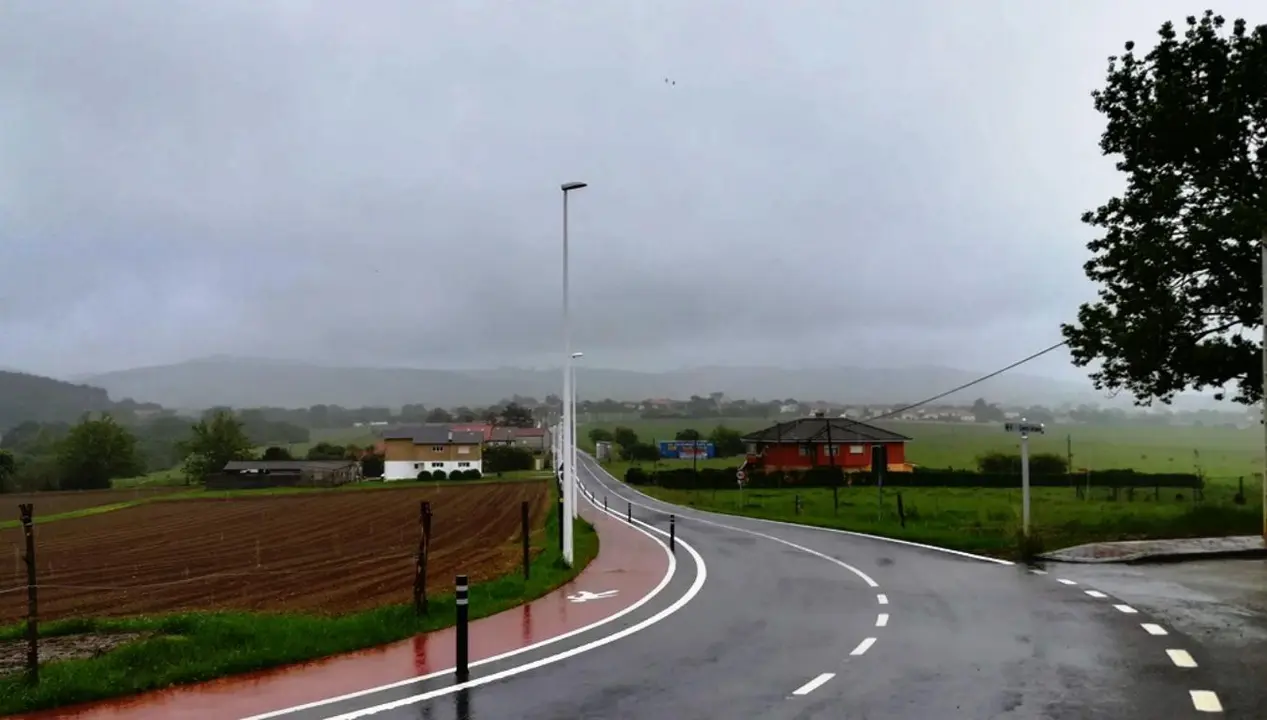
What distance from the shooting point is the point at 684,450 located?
118750 millimetres

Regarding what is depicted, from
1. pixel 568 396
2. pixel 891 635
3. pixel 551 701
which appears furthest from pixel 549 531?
pixel 551 701

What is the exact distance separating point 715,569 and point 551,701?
437 inches

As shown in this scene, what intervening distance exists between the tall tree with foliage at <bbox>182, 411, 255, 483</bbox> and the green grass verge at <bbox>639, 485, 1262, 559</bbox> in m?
73.7

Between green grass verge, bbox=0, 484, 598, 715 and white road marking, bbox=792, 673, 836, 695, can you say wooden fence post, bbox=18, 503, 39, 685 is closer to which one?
green grass verge, bbox=0, 484, 598, 715

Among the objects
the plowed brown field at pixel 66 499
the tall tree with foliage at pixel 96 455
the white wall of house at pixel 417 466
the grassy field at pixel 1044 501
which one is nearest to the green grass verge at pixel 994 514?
the grassy field at pixel 1044 501

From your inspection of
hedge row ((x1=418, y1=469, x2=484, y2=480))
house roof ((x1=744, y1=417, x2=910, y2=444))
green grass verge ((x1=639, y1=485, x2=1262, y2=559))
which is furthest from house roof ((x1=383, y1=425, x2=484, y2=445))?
green grass verge ((x1=639, y1=485, x2=1262, y2=559))

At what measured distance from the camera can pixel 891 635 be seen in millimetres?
11047

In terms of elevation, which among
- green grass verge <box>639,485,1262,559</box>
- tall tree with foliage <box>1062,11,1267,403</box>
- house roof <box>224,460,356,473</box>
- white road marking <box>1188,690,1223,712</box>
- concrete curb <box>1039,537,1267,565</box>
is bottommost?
house roof <box>224,460,356,473</box>

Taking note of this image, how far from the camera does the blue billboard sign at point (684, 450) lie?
117 meters

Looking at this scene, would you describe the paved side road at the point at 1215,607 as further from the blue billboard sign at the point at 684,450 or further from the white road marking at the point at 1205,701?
the blue billboard sign at the point at 684,450

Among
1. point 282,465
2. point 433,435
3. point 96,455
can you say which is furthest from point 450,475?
point 96,455

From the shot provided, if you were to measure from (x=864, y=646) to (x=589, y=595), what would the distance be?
596cm

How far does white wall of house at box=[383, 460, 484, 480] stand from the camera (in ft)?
363

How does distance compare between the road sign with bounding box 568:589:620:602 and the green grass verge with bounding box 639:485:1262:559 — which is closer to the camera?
the road sign with bounding box 568:589:620:602
